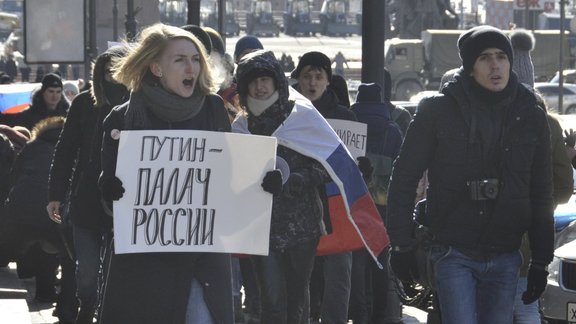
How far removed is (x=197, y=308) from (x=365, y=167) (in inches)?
127

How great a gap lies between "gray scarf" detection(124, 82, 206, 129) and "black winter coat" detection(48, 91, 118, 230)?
161 centimetres

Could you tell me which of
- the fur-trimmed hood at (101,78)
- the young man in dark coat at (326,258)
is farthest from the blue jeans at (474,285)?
the young man in dark coat at (326,258)

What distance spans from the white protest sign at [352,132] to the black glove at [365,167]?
0.08 meters

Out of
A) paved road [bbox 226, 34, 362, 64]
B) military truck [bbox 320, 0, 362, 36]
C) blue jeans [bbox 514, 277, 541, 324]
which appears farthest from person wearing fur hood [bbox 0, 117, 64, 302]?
military truck [bbox 320, 0, 362, 36]

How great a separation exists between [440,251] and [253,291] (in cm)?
265

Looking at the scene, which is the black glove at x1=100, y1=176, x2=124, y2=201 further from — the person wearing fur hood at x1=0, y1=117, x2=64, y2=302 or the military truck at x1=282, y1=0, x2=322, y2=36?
the military truck at x1=282, y1=0, x2=322, y2=36

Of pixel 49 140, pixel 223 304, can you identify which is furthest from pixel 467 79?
pixel 49 140

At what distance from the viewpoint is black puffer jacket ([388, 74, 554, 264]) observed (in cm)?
586

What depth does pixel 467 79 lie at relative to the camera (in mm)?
5949

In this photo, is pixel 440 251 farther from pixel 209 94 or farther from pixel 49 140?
pixel 49 140

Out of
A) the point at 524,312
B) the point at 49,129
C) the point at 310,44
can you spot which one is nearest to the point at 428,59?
the point at 310,44

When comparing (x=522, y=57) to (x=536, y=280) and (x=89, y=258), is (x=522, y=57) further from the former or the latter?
(x=89, y=258)

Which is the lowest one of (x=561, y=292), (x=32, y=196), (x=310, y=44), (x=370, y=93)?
(x=310, y=44)

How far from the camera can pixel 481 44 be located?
594cm
